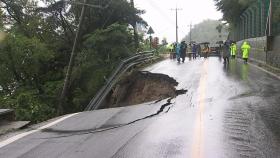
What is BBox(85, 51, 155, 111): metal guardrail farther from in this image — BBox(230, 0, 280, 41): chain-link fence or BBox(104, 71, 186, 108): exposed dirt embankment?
BBox(230, 0, 280, 41): chain-link fence

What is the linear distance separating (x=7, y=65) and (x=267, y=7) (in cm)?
1897

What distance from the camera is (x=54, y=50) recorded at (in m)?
39.0

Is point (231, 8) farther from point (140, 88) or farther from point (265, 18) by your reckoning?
point (140, 88)

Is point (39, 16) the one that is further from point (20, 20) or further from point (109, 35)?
point (109, 35)

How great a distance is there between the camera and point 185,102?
14852 mm

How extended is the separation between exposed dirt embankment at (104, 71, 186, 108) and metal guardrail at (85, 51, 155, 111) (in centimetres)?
43

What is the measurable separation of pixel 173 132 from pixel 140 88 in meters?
13.2

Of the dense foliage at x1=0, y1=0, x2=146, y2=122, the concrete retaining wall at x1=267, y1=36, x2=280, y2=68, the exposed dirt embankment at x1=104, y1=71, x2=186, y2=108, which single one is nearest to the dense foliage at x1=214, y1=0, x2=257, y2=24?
the dense foliage at x1=0, y1=0, x2=146, y2=122

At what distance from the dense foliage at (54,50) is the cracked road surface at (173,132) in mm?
16523

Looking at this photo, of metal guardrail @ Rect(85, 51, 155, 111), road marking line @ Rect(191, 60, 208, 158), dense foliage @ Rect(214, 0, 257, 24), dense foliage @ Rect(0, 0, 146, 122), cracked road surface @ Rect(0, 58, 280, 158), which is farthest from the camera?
dense foliage @ Rect(214, 0, 257, 24)

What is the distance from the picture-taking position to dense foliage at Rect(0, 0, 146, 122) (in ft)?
110

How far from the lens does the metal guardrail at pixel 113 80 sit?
81.2ft

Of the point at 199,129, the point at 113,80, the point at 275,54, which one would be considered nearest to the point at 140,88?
the point at 113,80

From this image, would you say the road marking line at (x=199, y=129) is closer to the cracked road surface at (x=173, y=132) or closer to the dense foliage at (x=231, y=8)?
the cracked road surface at (x=173, y=132)
